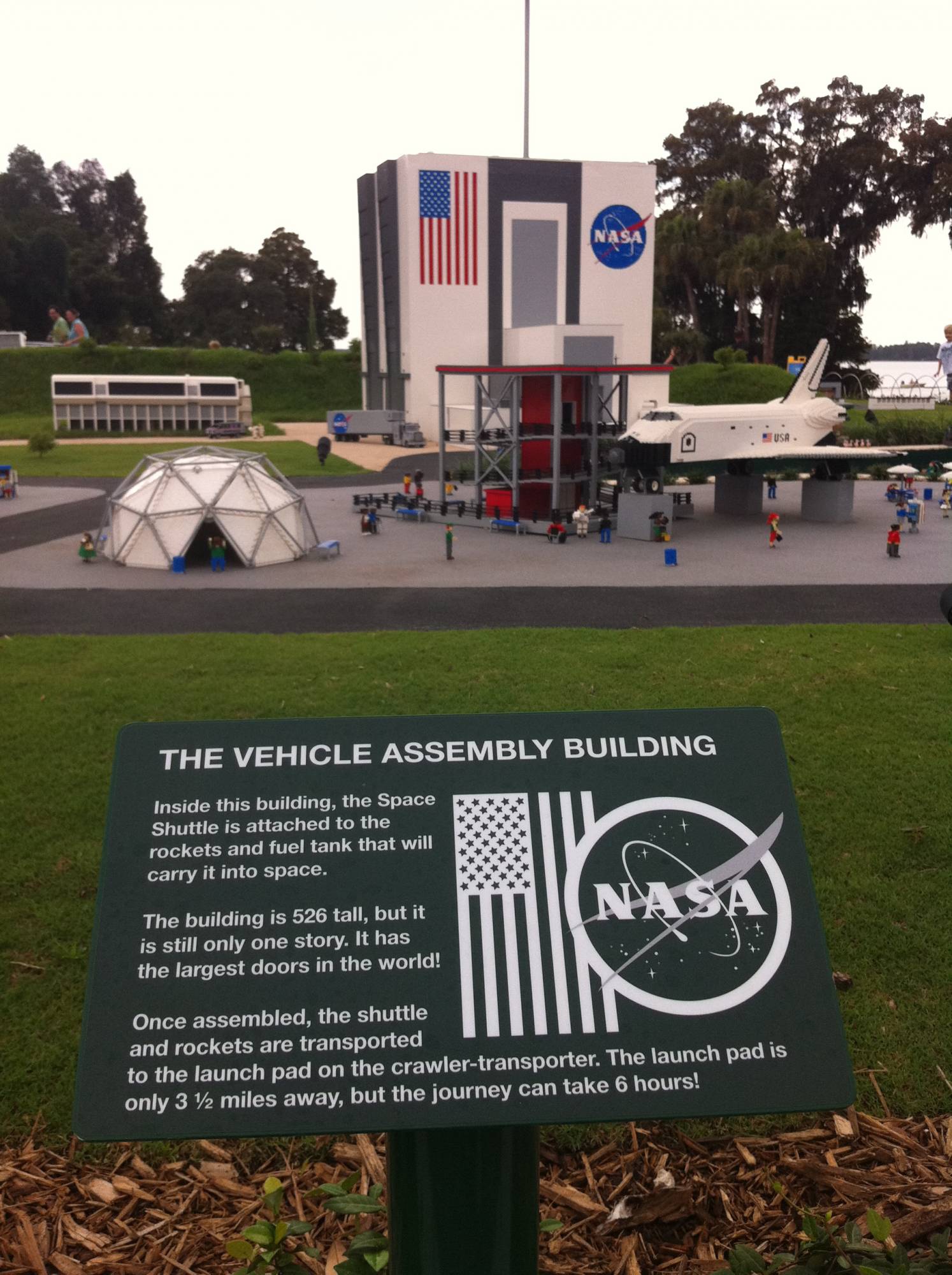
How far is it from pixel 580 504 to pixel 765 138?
75513 millimetres

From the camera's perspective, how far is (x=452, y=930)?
453cm

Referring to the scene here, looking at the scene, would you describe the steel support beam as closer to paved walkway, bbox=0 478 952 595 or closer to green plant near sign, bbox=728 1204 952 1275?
paved walkway, bbox=0 478 952 595

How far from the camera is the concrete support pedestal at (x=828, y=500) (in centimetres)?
3659

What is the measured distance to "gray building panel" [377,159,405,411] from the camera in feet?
228

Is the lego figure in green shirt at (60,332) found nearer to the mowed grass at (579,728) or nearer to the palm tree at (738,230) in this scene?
the palm tree at (738,230)

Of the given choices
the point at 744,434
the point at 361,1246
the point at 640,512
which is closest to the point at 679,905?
the point at 361,1246

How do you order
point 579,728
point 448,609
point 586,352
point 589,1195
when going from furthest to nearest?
1. point 586,352
2. point 448,609
3. point 589,1195
4. point 579,728

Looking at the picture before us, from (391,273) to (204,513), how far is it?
158 feet

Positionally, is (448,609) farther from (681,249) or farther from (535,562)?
(681,249)

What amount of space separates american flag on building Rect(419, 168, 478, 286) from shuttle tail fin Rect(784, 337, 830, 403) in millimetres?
33680

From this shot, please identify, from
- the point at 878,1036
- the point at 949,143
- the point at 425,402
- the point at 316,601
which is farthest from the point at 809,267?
the point at 878,1036

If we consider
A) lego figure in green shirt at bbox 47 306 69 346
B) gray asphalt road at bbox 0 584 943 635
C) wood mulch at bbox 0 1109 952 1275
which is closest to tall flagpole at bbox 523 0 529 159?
lego figure in green shirt at bbox 47 306 69 346

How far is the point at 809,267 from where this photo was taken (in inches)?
3300

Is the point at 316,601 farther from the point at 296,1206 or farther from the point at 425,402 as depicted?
the point at 425,402
